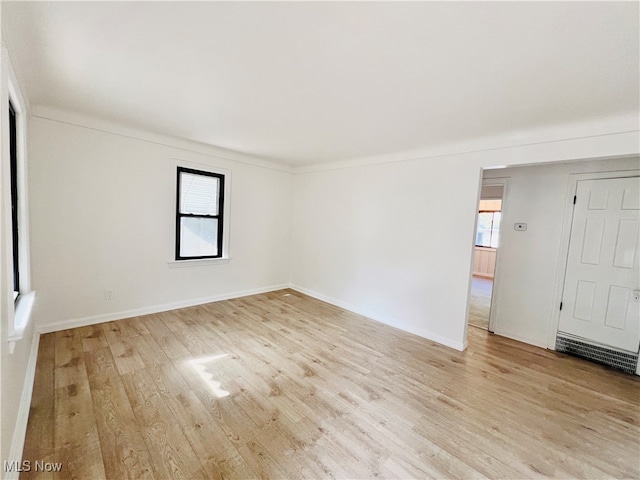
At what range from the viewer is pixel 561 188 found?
3.24 meters

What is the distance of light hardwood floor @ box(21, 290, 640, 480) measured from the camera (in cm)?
159

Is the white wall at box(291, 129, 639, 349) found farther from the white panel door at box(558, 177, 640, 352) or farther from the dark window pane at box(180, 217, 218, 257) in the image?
the dark window pane at box(180, 217, 218, 257)

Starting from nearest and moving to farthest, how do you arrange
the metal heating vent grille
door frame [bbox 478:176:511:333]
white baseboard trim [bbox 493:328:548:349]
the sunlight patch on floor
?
the sunlight patch on floor, the metal heating vent grille, white baseboard trim [bbox 493:328:548:349], door frame [bbox 478:176:511:333]

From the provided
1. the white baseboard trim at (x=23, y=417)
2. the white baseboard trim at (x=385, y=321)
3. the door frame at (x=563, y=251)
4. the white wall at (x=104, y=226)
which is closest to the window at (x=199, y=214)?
A: the white wall at (x=104, y=226)

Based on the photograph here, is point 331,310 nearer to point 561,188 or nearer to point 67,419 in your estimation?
point 67,419

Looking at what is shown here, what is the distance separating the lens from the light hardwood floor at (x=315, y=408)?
1595mm

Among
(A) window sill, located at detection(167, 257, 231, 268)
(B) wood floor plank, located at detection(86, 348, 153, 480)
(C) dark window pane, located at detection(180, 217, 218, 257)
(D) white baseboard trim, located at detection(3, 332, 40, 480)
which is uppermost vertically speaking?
(C) dark window pane, located at detection(180, 217, 218, 257)

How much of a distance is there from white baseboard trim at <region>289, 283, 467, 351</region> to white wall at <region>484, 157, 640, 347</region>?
0.99m

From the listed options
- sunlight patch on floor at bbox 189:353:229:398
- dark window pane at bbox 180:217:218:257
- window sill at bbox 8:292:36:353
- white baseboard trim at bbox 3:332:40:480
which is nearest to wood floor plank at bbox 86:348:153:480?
white baseboard trim at bbox 3:332:40:480

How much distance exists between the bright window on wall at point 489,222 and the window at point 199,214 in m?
7.64

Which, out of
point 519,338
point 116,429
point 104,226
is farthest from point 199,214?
point 519,338

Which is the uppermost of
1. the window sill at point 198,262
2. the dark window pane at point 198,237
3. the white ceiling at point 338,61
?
the white ceiling at point 338,61

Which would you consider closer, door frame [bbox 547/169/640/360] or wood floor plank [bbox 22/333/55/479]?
wood floor plank [bbox 22/333/55/479]

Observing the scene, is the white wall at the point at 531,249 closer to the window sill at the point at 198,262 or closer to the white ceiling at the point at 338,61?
the white ceiling at the point at 338,61
